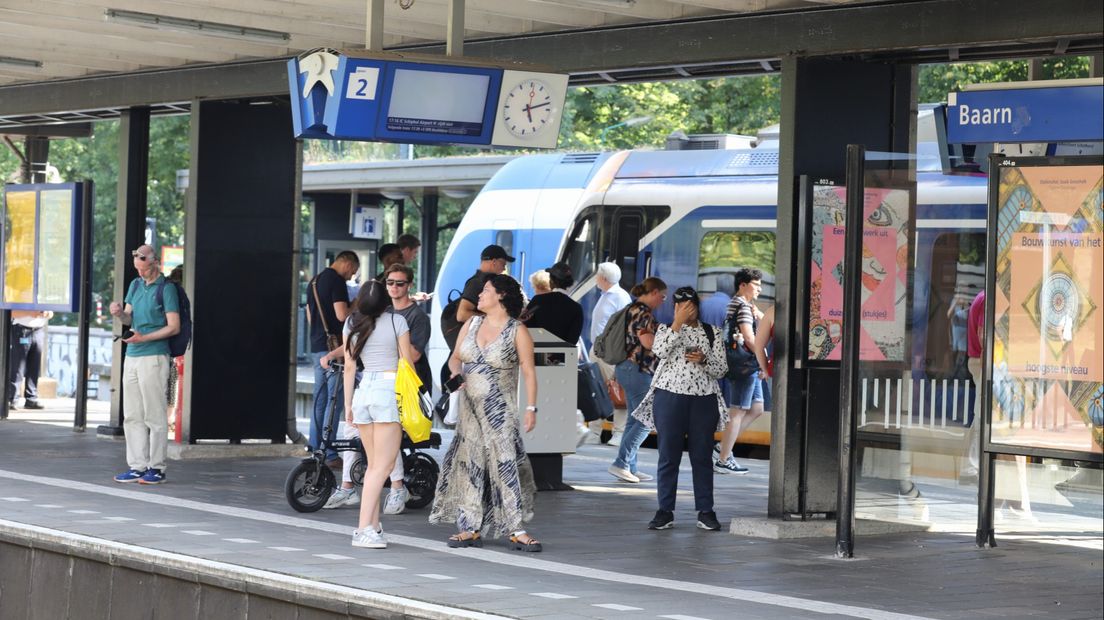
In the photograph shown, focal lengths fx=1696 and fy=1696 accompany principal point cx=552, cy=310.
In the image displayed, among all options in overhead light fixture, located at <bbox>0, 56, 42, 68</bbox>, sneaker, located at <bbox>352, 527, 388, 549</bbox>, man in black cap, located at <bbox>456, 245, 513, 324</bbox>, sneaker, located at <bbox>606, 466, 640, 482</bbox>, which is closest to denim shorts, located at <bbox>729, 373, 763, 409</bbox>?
sneaker, located at <bbox>606, 466, 640, 482</bbox>

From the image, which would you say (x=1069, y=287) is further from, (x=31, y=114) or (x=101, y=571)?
(x=31, y=114)

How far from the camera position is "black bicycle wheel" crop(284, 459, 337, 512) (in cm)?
1144

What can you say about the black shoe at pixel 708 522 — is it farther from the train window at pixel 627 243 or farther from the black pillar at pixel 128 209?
the black pillar at pixel 128 209

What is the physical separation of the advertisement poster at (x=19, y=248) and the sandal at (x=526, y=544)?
10085mm

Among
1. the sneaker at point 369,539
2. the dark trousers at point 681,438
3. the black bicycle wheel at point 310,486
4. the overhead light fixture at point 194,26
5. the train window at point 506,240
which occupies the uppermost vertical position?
the overhead light fixture at point 194,26

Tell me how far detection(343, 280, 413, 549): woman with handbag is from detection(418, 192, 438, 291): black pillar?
20869mm

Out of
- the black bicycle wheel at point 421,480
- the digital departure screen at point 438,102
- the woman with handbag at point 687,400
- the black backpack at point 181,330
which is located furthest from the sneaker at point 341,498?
the digital departure screen at point 438,102

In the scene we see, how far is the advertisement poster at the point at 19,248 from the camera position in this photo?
18.4m

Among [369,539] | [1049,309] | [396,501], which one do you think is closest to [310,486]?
[396,501]

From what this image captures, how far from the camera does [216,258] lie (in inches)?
610

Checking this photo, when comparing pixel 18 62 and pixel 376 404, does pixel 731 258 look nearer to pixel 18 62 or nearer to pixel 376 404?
pixel 18 62

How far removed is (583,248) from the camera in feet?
62.4

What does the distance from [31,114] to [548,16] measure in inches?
309

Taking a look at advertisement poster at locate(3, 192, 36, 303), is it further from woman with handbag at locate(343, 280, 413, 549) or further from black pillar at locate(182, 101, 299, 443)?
woman with handbag at locate(343, 280, 413, 549)
